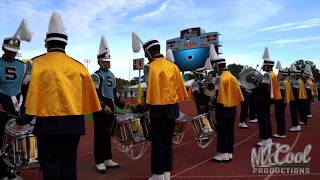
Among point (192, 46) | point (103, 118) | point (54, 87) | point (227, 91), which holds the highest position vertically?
point (192, 46)

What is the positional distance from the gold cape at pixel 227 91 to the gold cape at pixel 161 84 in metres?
1.90

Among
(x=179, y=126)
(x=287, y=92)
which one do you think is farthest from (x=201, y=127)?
(x=287, y=92)

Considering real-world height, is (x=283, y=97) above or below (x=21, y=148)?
above

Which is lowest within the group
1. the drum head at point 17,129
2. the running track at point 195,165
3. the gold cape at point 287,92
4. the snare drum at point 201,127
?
the running track at point 195,165

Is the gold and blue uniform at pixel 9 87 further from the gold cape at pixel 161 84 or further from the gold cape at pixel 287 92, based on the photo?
the gold cape at pixel 287 92

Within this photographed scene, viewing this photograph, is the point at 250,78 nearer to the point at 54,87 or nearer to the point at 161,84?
the point at 161,84

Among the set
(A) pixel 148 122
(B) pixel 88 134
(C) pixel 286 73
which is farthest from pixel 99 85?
(C) pixel 286 73

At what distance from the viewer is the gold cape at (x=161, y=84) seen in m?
6.24

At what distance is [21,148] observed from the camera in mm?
5148

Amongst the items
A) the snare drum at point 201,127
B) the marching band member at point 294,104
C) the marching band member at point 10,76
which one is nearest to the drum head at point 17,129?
the marching band member at point 10,76

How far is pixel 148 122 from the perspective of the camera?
7.08 meters

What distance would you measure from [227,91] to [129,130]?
2370 millimetres

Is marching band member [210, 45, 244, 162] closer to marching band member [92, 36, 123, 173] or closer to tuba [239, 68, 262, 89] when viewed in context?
tuba [239, 68, 262, 89]

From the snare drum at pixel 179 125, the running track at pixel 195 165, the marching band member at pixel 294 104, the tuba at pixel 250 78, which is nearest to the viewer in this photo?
the running track at pixel 195 165
